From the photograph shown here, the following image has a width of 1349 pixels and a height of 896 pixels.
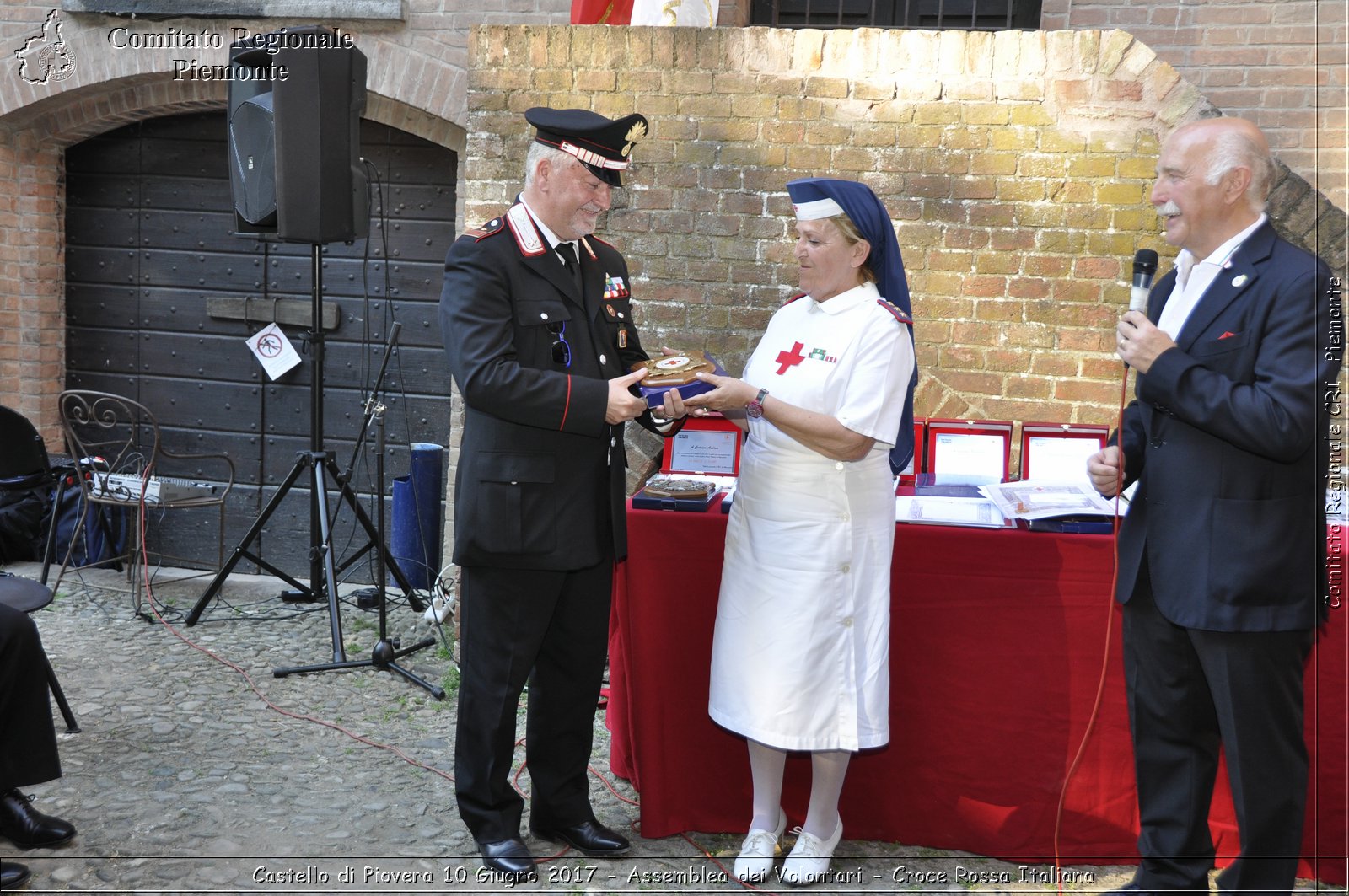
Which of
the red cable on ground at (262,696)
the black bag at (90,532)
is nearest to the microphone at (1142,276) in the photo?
the red cable on ground at (262,696)

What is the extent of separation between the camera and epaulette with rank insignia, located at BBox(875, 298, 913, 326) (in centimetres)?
317

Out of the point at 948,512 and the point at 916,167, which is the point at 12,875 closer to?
the point at 948,512

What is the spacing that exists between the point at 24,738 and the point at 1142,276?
333 centimetres

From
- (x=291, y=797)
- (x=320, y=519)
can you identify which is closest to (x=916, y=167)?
(x=320, y=519)

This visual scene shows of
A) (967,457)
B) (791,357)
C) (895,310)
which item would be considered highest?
(895,310)

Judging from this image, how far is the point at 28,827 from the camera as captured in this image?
3.43 metres

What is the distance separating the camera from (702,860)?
3.48 metres

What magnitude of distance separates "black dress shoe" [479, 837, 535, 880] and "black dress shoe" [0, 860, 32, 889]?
1255 millimetres

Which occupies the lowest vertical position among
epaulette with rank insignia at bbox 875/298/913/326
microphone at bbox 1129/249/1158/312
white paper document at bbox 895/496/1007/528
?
white paper document at bbox 895/496/1007/528

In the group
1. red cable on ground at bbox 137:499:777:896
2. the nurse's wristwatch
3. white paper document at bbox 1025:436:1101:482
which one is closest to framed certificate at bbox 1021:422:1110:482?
white paper document at bbox 1025:436:1101:482

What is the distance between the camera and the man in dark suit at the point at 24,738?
337 cm

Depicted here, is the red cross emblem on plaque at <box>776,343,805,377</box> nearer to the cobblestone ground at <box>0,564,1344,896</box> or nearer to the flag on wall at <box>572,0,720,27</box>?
the cobblestone ground at <box>0,564,1344,896</box>

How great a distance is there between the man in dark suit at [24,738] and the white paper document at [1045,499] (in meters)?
2.92

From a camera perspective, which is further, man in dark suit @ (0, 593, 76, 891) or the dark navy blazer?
man in dark suit @ (0, 593, 76, 891)
